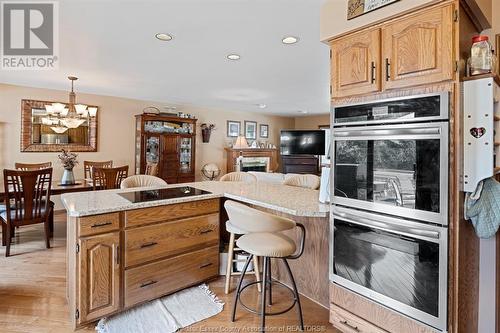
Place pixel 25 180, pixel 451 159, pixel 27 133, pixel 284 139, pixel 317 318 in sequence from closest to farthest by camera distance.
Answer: pixel 451 159 < pixel 317 318 < pixel 25 180 < pixel 27 133 < pixel 284 139

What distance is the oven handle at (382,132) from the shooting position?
4.77 ft

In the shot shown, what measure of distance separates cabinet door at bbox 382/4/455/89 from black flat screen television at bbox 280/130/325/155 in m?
7.02

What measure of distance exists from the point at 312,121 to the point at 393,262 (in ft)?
25.8

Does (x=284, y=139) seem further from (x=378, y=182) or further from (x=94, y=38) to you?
(x=378, y=182)

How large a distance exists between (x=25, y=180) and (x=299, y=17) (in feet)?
11.4

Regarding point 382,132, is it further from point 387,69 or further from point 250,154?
point 250,154

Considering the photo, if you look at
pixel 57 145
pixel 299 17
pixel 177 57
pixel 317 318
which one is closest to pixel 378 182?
pixel 317 318

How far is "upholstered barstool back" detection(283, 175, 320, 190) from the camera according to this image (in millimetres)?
3213

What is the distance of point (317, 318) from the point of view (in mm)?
2199

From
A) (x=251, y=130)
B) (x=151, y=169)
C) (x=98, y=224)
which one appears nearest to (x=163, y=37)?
(x=98, y=224)

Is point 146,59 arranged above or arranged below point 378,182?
above

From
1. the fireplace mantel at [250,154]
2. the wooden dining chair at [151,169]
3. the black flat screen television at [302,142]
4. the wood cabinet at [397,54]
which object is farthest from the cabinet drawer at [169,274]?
the black flat screen television at [302,142]

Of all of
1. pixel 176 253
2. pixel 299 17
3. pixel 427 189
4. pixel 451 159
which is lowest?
pixel 176 253

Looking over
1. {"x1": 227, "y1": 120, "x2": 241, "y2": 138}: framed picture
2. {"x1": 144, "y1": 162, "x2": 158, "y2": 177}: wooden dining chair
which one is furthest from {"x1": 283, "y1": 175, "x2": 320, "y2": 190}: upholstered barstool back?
{"x1": 227, "y1": 120, "x2": 241, "y2": 138}: framed picture
